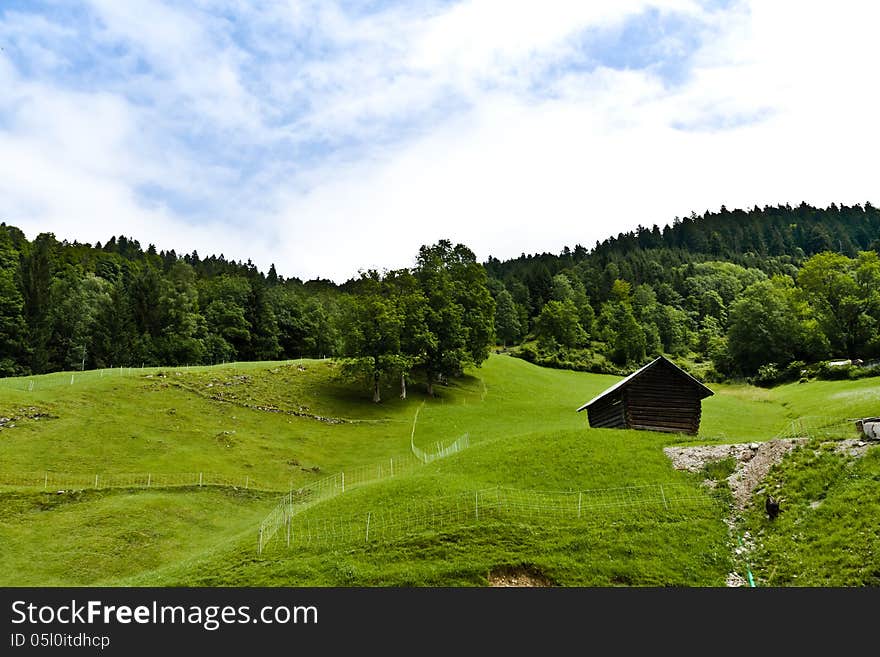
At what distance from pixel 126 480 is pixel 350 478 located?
596 inches

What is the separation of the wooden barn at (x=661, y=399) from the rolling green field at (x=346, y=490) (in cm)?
230

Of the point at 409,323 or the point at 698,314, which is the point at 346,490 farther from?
the point at 698,314

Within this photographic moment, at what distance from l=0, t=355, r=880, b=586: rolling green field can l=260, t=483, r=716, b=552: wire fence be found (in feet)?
0.46

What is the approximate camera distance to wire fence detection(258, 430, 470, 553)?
1432 inches

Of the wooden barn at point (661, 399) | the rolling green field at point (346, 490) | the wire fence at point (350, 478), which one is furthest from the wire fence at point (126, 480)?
the wooden barn at point (661, 399)

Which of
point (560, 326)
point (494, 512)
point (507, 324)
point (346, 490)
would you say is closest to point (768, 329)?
point (560, 326)

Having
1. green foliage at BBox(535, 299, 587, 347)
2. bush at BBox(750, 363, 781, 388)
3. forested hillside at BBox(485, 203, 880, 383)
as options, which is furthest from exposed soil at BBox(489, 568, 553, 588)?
green foliage at BBox(535, 299, 587, 347)

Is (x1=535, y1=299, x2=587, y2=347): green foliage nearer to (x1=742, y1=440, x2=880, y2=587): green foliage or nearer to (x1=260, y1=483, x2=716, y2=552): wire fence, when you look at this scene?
(x1=260, y1=483, x2=716, y2=552): wire fence

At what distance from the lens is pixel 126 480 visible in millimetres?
42344

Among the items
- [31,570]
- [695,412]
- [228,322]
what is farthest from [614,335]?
[31,570]

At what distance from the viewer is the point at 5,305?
284 feet

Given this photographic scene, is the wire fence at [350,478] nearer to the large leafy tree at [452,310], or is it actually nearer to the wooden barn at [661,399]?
the wooden barn at [661,399]

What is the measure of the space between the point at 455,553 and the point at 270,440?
1327 inches
